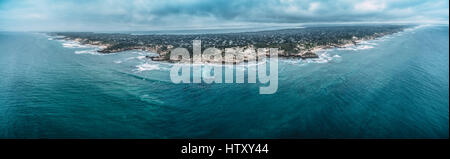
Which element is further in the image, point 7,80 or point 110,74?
point 110,74

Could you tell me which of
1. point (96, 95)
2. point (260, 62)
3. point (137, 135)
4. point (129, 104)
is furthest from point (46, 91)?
point (260, 62)

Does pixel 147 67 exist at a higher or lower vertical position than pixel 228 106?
higher

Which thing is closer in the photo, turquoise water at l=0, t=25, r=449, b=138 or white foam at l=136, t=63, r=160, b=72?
turquoise water at l=0, t=25, r=449, b=138

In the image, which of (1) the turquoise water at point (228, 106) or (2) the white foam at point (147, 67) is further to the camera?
(2) the white foam at point (147, 67)

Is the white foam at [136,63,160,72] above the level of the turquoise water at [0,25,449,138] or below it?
above

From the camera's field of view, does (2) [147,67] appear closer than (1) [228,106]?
No
